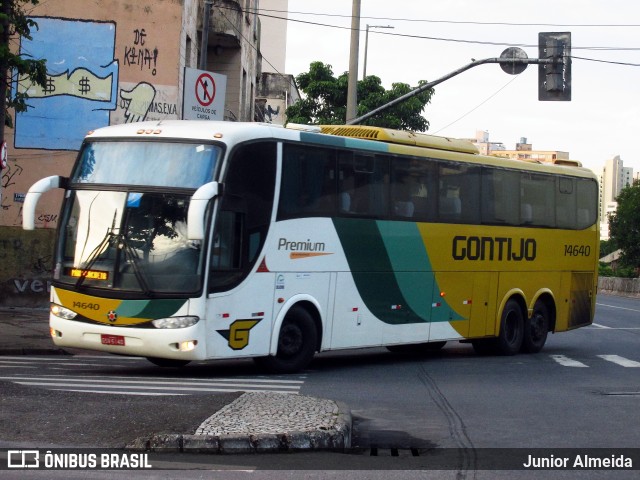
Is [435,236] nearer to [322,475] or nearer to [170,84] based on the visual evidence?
[322,475]

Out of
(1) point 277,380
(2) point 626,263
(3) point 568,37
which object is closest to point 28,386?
(1) point 277,380

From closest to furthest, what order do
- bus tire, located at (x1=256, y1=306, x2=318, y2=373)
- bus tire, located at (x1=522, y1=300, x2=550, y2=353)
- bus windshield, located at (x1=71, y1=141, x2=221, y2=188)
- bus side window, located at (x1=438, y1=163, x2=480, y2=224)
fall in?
bus windshield, located at (x1=71, y1=141, x2=221, y2=188) < bus tire, located at (x1=256, y1=306, x2=318, y2=373) < bus side window, located at (x1=438, y1=163, x2=480, y2=224) < bus tire, located at (x1=522, y1=300, x2=550, y2=353)

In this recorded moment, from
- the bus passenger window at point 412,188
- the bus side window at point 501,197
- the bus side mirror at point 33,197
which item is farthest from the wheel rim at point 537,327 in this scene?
the bus side mirror at point 33,197

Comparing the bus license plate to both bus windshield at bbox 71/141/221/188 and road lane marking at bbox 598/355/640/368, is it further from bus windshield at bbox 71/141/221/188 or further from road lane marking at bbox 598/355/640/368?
road lane marking at bbox 598/355/640/368

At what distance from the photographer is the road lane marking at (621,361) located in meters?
18.6

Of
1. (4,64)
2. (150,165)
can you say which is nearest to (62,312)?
(150,165)

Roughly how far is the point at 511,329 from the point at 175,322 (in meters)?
9.03

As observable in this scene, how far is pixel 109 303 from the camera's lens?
44.2 ft

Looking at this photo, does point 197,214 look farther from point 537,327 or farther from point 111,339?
point 537,327

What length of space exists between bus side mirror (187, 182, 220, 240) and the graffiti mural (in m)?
16.6

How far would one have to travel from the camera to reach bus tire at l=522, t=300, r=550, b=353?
68.8 feet

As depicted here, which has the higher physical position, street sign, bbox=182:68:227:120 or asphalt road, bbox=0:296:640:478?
street sign, bbox=182:68:227:120

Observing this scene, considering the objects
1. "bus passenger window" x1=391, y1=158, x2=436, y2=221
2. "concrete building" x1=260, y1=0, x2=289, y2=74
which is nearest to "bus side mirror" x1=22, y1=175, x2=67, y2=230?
"bus passenger window" x1=391, y1=158, x2=436, y2=221

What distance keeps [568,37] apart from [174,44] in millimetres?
11385
